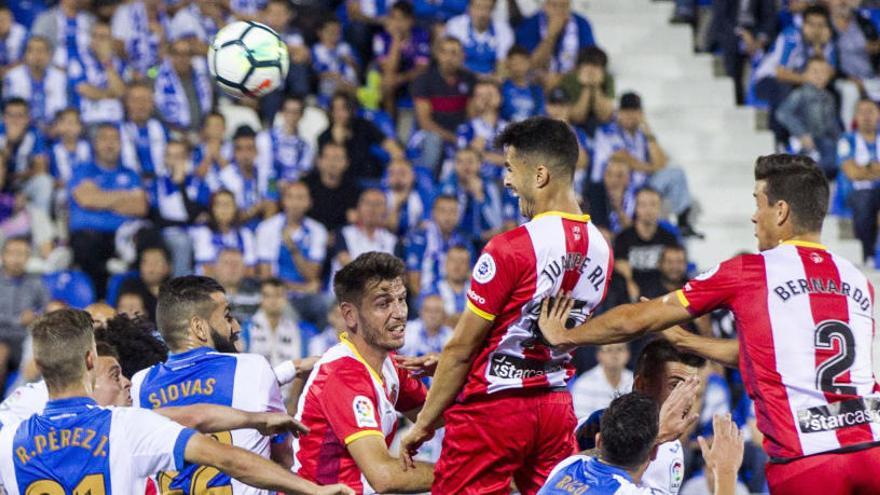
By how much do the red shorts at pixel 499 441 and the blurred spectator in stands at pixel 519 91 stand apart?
9.63 m

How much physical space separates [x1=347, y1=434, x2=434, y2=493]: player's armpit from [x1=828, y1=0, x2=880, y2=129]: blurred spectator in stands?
11.3 meters

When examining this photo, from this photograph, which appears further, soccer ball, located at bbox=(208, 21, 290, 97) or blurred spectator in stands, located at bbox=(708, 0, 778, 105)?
blurred spectator in stands, located at bbox=(708, 0, 778, 105)

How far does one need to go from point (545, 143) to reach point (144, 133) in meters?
9.54

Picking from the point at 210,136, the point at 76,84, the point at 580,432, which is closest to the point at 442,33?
the point at 210,136

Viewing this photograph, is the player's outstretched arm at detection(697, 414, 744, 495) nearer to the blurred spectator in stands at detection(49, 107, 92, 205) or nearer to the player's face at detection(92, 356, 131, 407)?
the player's face at detection(92, 356, 131, 407)

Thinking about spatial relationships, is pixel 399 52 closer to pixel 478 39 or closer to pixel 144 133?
pixel 478 39

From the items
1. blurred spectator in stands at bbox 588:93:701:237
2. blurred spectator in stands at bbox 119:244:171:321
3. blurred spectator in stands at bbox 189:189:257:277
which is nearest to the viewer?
blurred spectator in stands at bbox 119:244:171:321

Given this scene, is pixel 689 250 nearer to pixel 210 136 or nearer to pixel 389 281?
pixel 210 136

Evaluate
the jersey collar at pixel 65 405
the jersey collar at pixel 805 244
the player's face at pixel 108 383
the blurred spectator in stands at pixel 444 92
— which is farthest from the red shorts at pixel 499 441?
the blurred spectator in stands at pixel 444 92

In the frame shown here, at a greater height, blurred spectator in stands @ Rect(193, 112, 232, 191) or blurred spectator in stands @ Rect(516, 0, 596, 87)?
blurred spectator in stands @ Rect(516, 0, 596, 87)

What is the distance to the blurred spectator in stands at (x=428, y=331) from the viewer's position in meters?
13.7

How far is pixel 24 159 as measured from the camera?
15.3 metres

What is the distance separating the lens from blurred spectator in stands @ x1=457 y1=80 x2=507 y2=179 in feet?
51.8

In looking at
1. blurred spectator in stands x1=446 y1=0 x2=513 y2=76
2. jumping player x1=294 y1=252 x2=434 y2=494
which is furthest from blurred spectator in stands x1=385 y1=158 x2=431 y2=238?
jumping player x1=294 y1=252 x2=434 y2=494
